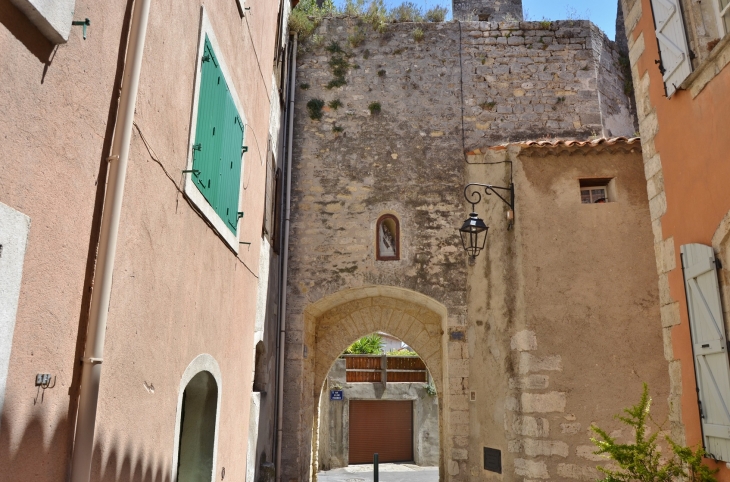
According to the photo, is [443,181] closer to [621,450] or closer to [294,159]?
[294,159]

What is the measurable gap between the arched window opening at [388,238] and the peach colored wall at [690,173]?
18.8 ft

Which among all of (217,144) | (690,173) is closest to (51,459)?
(217,144)

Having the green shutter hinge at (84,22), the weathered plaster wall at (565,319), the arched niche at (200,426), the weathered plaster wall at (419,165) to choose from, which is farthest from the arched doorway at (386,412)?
the green shutter hinge at (84,22)

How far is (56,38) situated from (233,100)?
9.31 ft

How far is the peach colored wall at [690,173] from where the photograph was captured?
390 centimetres

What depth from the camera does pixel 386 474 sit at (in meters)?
16.5

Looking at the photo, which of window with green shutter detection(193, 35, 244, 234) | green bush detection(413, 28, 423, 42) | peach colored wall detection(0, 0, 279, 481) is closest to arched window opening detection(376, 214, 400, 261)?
green bush detection(413, 28, 423, 42)

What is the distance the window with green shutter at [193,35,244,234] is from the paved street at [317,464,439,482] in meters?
11.6

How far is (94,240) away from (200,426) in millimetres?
2517

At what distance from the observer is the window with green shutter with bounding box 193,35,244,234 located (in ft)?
14.3

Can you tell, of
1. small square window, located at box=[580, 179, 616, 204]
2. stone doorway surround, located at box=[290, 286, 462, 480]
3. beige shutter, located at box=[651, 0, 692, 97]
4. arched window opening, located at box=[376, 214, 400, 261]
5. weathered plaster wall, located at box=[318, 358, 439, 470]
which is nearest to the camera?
beige shutter, located at box=[651, 0, 692, 97]

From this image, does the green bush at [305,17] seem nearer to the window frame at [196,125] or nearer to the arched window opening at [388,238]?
the arched window opening at [388,238]

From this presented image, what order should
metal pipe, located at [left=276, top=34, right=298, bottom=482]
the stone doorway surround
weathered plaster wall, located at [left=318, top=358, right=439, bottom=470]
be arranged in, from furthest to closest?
weathered plaster wall, located at [left=318, top=358, right=439, bottom=470] → the stone doorway surround → metal pipe, located at [left=276, top=34, right=298, bottom=482]

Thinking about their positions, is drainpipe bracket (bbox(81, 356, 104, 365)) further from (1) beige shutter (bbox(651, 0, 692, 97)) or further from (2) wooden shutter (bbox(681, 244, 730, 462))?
(1) beige shutter (bbox(651, 0, 692, 97))
